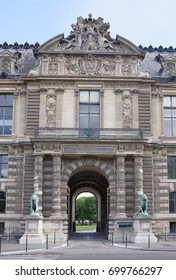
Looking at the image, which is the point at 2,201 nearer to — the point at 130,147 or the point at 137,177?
A: the point at 137,177

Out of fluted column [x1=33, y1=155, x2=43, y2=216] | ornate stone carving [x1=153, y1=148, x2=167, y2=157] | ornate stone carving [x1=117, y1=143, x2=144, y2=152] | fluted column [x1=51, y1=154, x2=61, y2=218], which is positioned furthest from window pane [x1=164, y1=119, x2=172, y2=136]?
fluted column [x1=33, y1=155, x2=43, y2=216]

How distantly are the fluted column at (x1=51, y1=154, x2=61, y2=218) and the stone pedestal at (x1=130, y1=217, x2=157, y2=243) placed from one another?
600 cm

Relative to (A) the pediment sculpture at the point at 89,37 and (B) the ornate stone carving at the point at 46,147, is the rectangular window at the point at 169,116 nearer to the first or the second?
(A) the pediment sculpture at the point at 89,37

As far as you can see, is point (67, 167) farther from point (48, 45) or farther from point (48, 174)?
point (48, 45)

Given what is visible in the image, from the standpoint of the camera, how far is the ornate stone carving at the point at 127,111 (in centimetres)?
3628

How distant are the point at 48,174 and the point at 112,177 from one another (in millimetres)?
5161

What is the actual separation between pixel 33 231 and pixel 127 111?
42.1ft

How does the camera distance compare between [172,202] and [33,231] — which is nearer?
[33,231]

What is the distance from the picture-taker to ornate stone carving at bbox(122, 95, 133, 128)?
36.3 meters

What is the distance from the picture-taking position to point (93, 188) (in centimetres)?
5069

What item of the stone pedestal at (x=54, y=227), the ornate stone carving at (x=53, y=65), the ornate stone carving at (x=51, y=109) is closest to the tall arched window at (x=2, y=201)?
the stone pedestal at (x=54, y=227)

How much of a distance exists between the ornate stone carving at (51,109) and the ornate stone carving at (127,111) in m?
5.87

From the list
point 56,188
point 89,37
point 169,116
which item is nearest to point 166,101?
point 169,116

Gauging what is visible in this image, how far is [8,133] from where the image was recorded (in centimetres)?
3703
